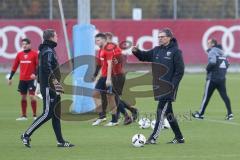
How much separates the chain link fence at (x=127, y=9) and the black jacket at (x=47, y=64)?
2643 cm

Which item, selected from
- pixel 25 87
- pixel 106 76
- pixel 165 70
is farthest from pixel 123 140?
pixel 25 87

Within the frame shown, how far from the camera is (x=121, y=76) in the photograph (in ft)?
65.7

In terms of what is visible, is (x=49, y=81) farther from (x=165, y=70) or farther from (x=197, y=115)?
(x=197, y=115)

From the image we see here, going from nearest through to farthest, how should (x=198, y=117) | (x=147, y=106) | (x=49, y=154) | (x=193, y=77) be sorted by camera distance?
(x=49, y=154) < (x=198, y=117) < (x=147, y=106) < (x=193, y=77)

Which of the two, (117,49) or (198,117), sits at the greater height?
(117,49)

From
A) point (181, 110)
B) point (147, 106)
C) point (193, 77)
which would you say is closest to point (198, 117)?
point (181, 110)

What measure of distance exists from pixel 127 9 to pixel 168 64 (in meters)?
27.9

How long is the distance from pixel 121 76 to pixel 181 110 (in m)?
3.93

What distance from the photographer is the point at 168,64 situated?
1544cm

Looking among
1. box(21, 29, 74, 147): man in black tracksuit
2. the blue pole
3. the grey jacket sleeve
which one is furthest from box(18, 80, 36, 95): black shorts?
the grey jacket sleeve

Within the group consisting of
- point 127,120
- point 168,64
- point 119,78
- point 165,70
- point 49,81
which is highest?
point 168,64

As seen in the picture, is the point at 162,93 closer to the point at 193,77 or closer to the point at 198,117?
the point at 198,117

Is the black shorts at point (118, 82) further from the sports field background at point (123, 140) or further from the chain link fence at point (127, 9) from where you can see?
the chain link fence at point (127, 9)

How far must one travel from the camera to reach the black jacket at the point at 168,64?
15.4 meters
